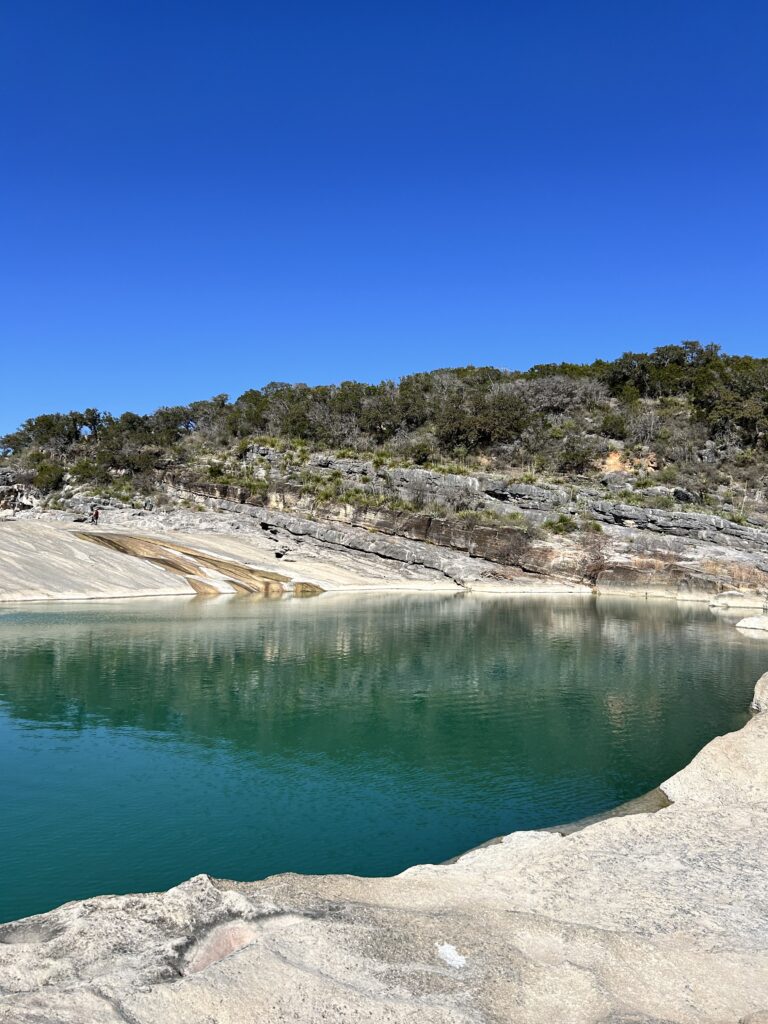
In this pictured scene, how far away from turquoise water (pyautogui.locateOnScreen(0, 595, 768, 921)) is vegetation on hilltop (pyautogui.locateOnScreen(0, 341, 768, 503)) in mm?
48447

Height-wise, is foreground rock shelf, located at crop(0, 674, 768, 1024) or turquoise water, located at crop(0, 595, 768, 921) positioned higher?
foreground rock shelf, located at crop(0, 674, 768, 1024)

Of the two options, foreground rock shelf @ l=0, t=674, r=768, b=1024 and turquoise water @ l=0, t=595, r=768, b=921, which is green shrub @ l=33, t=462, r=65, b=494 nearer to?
turquoise water @ l=0, t=595, r=768, b=921

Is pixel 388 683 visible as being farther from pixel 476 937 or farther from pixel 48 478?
pixel 48 478

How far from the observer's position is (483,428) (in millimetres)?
91375

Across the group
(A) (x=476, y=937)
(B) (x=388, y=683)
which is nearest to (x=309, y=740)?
(B) (x=388, y=683)

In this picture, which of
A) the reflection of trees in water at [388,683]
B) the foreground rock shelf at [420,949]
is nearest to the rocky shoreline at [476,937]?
the foreground rock shelf at [420,949]

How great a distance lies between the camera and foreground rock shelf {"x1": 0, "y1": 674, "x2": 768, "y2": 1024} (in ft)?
20.5

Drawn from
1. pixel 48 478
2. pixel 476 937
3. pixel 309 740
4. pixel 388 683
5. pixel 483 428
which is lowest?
pixel 388 683

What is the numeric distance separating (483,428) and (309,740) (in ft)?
245

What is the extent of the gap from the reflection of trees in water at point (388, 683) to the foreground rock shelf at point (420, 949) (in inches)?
311

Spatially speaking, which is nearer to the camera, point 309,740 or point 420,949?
point 420,949

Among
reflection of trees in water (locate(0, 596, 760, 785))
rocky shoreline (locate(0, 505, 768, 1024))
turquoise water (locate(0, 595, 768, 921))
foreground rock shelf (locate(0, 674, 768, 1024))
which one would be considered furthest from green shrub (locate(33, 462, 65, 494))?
foreground rock shelf (locate(0, 674, 768, 1024))

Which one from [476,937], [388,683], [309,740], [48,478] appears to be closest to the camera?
[476,937]

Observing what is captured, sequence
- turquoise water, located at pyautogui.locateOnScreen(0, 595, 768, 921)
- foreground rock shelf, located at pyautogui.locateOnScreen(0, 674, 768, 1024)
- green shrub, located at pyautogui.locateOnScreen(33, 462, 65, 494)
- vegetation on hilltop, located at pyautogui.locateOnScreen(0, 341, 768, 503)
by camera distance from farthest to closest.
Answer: vegetation on hilltop, located at pyautogui.locateOnScreen(0, 341, 768, 503) → green shrub, located at pyautogui.locateOnScreen(33, 462, 65, 494) → turquoise water, located at pyautogui.locateOnScreen(0, 595, 768, 921) → foreground rock shelf, located at pyautogui.locateOnScreen(0, 674, 768, 1024)
